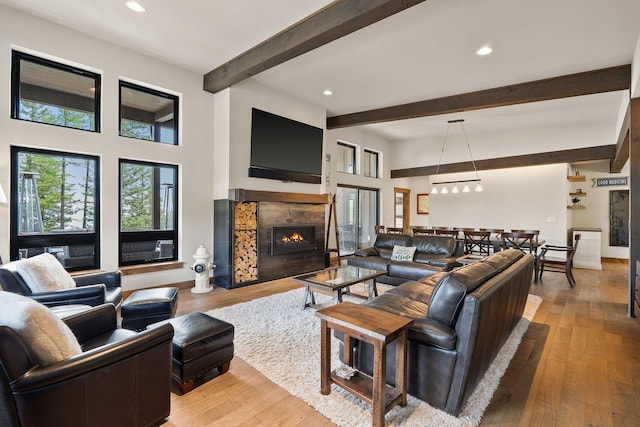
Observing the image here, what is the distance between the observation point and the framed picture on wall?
1007cm

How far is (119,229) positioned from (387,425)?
13.8ft

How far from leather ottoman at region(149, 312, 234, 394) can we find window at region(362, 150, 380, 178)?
6.86 meters

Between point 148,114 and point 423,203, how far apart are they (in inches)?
326

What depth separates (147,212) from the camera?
460 centimetres

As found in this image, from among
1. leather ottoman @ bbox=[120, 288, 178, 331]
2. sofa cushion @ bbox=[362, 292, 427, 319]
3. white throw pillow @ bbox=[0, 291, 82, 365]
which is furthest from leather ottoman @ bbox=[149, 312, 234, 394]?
sofa cushion @ bbox=[362, 292, 427, 319]

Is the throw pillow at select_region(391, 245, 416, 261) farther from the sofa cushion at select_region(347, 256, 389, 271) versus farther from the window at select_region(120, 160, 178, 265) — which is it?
the window at select_region(120, 160, 178, 265)

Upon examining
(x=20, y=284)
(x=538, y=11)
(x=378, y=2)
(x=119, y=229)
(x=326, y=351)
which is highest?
(x=538, y=11)

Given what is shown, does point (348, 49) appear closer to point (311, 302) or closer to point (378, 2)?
point (378, 2)

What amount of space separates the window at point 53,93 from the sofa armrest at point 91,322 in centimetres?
296

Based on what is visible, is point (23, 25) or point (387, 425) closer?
point (387, 425)

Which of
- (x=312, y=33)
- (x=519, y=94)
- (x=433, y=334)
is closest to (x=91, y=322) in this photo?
(x=433, y=334)

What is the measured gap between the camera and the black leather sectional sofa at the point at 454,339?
181 cm

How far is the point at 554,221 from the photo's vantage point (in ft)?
23.8

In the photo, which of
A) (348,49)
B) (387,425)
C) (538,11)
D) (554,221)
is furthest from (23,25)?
(554,221)
